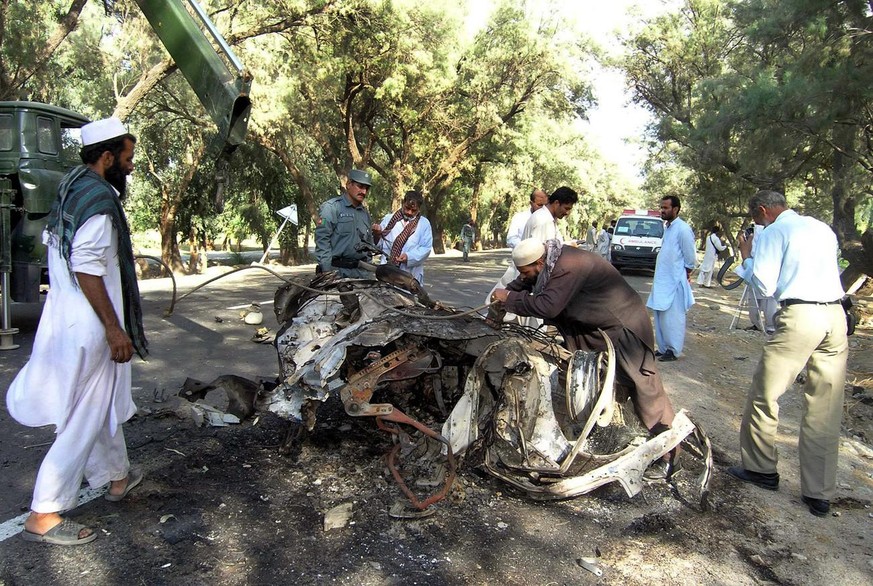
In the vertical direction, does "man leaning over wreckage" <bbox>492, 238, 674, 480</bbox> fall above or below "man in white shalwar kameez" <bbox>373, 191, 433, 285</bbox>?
below

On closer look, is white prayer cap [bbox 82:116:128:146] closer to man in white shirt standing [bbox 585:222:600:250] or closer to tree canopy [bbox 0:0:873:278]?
tree canopy [bbox 0:0:873:278]

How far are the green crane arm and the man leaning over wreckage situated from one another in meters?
2.08

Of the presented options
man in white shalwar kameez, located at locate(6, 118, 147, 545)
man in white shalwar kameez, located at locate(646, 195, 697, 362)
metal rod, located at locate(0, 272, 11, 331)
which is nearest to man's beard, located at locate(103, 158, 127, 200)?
man in white shalwar kameez, located at locate(6, 118, 147, 545)

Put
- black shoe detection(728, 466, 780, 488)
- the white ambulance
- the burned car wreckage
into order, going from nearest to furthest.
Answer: the burned car wreckage → black shoe detection(728, 466, 780, 488) → the white ambulance

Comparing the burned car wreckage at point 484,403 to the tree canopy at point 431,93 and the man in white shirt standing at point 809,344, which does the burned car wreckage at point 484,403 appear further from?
the tree canopy at point 431,93

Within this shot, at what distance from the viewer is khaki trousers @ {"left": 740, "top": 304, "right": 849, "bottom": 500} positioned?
12.7 ft

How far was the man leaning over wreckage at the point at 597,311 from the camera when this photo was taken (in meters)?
3.88

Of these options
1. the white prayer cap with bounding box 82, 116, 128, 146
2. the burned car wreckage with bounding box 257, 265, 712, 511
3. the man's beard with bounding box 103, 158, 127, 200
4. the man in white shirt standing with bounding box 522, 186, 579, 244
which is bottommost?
the burned car wreckage with bounding box 257, 265, 712, 511

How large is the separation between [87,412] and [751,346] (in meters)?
9.32

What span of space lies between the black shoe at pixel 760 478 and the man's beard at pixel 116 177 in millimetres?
4418

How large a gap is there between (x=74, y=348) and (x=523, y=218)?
609cm

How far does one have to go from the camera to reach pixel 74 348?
2.96 m

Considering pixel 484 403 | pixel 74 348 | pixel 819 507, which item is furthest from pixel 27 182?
pixel 819 507

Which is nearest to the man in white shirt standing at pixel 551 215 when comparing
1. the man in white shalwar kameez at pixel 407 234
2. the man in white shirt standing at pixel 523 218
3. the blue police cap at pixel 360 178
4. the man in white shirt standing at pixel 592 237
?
the man in white shirt standing at pixel 523 218
